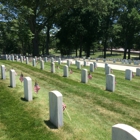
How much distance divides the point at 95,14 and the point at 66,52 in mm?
25714

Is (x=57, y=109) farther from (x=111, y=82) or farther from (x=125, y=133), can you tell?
(x=111, y=82)

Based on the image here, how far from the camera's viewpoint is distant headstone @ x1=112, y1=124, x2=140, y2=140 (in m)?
3.12

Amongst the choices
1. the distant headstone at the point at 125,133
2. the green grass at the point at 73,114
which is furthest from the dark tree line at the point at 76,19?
the distant headstone at the point at 125,133

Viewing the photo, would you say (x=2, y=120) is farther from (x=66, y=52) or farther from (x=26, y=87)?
(x=66, y=52)

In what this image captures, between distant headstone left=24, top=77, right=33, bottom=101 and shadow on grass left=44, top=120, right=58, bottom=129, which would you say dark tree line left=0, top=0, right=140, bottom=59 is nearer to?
distant headstone left=24, top=77, right=33, bottom=101

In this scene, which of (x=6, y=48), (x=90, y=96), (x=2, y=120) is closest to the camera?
(x=2, y=120)

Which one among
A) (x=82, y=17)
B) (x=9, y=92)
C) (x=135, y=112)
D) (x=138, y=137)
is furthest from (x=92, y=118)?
(x=82, y=17)

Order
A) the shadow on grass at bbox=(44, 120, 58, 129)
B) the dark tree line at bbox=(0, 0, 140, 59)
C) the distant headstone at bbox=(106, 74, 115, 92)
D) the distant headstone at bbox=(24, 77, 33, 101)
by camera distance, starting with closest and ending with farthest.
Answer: the shadow on grass at bbox=(44, 120, 58, 129), the distant headstone at bbox=(24, 77, 33, 101), the distant headstone at bbox=(106, 74, 115, 92), the dark tree line at bbox=(0, 0, 140, 59)

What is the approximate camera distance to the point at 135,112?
6746mm

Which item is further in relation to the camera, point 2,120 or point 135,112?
point 135,112

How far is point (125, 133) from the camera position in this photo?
324 centimetres

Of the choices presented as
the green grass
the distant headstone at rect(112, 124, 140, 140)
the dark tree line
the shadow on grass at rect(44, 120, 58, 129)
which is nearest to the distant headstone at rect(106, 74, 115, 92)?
the green grass

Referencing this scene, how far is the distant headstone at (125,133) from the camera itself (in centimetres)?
312

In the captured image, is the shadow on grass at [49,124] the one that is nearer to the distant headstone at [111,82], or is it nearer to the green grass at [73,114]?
the green grass at [73,114]
